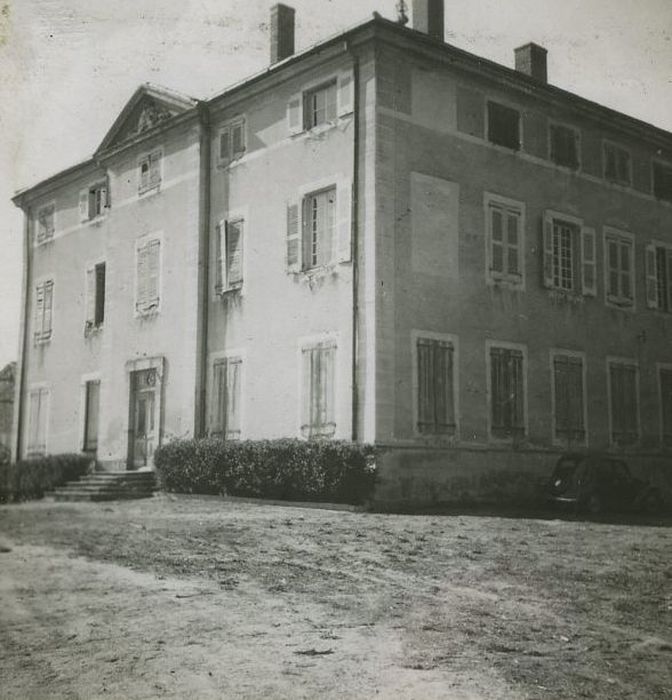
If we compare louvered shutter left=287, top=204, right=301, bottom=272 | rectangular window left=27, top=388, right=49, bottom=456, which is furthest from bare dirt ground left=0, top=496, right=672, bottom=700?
rectangular window left=27, top=388, right=49, bottom=456

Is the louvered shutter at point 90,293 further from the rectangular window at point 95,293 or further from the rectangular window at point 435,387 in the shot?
the rectangular window at point 435,387

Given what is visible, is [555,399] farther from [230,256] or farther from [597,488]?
[230,256]

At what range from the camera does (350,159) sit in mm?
16406

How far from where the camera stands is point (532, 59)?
67.1 ft

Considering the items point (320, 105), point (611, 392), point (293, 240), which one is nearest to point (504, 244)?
point (293, 240)

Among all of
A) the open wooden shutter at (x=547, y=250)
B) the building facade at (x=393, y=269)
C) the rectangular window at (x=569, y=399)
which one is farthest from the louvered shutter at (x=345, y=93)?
the rectangular window at (x=569, y=399)

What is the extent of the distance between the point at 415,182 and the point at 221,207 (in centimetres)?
501

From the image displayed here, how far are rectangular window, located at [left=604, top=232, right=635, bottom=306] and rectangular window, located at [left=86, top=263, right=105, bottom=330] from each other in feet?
42.3

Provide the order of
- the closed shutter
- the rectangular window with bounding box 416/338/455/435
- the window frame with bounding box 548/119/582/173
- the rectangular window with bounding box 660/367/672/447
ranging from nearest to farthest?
1. the rectangular window with bounding box 416/338/455/435
2. the window frame with bounding box 548/119/582/173
3. the rectangular window with bounding box 660/367/672/447
4. the closed shutter

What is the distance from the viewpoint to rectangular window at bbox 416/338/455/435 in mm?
16047

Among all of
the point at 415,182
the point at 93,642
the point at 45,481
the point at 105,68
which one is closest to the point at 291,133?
the point at 415,182

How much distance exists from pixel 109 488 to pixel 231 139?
314 inches

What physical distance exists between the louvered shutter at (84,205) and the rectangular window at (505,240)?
1197 cm

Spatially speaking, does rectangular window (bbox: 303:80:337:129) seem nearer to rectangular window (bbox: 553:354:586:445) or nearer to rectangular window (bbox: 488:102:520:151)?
rectangular window (bbox: 488:102:520:151)
